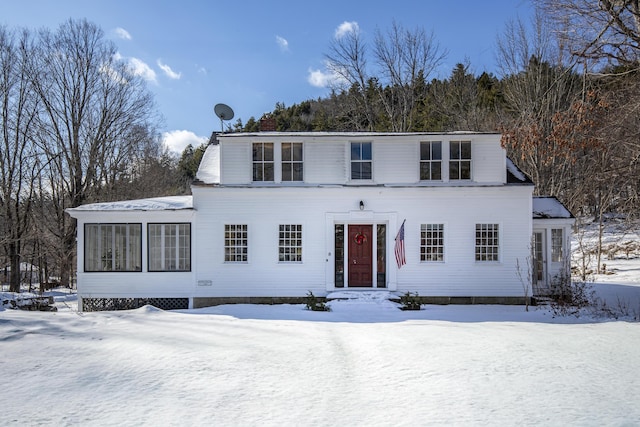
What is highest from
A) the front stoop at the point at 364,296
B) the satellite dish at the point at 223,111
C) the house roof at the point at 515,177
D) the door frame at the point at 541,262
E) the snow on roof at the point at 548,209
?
the satellite dish at the point at 223,111

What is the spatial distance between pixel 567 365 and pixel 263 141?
11.1m

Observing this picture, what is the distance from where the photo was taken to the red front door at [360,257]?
599 inches

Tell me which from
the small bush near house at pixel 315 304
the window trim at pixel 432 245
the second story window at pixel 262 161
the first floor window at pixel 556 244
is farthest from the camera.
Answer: the first floor window at pixel 556 244

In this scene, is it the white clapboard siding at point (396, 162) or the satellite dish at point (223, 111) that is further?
the satellite dish at point (223, 111)

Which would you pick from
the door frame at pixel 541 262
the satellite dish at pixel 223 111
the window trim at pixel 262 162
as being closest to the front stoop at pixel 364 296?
the window trim at pixel 262 162

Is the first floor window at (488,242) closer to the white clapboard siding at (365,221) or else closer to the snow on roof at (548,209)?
the white clapboard siding at (365,221)

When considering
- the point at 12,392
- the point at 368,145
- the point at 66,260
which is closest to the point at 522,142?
the point at 368,145

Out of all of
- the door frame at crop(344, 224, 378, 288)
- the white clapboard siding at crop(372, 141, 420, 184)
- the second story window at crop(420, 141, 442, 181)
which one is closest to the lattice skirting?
the door frame at crop(344, 224, 378, 288)

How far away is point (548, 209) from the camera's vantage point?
16.4 metres

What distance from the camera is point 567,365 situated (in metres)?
7.16

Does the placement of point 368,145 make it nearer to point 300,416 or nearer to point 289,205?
point 289,205

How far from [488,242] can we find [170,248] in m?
10.6

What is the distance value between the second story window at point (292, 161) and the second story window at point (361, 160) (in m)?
1.80

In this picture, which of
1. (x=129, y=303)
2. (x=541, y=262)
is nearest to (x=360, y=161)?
(x=541, y=262)
